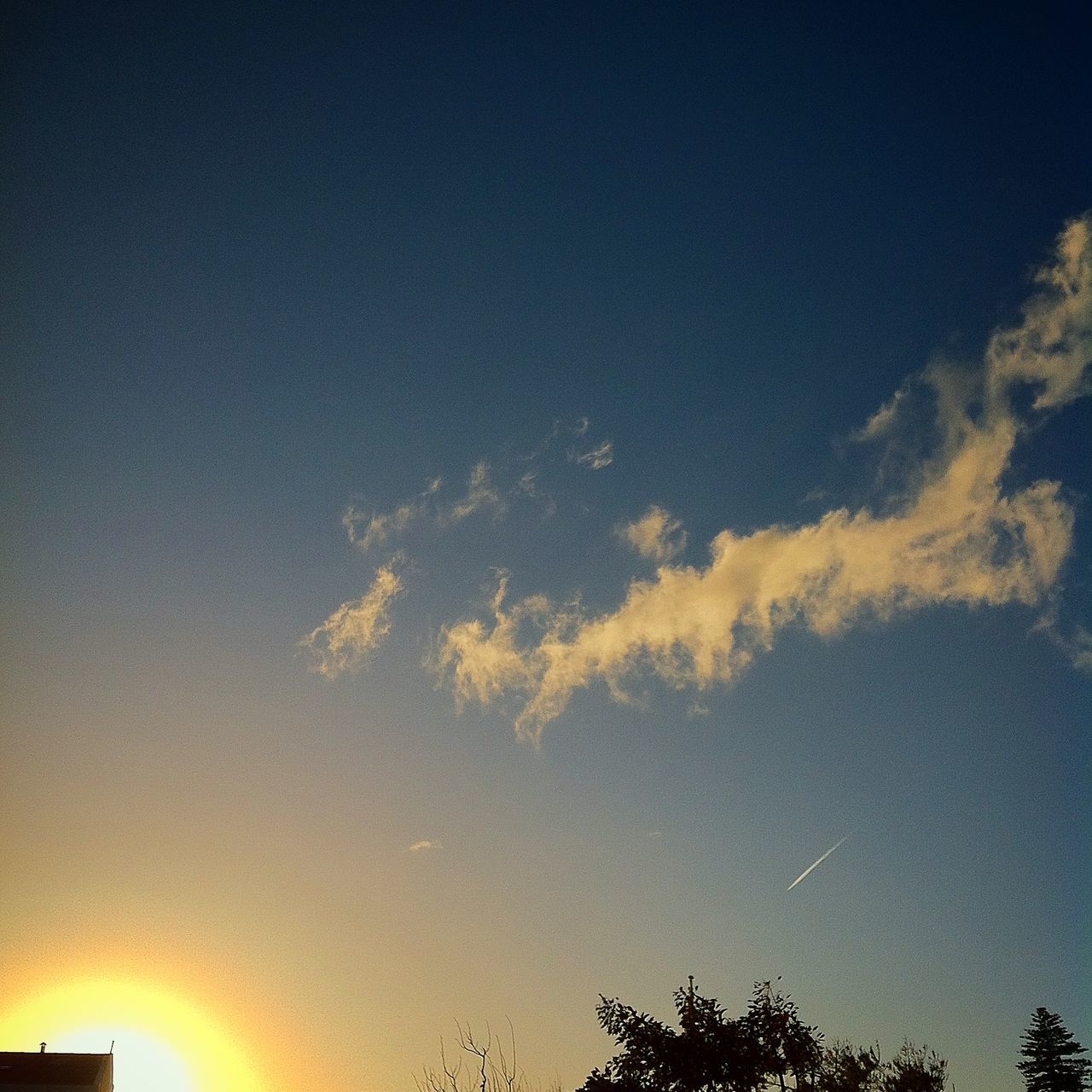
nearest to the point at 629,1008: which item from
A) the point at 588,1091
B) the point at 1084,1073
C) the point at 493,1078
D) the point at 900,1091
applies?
the point at 588,1091

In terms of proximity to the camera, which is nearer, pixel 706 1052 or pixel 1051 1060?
pixel 706 1052

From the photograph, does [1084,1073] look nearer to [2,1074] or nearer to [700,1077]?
[700,1077]

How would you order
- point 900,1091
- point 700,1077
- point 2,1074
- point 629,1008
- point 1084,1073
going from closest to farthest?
point 700,1077
point 629,1008
point 900,1091
point 2,1074
point 1084,1073

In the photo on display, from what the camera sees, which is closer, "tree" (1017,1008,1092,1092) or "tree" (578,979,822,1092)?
"tree" (578,979,822,1092)

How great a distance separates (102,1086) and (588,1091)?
3990 centimetres

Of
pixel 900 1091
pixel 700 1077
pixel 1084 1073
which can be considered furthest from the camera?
pixel 1084 1073

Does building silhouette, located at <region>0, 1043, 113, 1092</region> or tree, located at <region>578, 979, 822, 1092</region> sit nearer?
tree, located at <region>578, 979, 822, 1092</region>

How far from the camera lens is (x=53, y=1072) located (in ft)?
154

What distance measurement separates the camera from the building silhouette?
45844mm

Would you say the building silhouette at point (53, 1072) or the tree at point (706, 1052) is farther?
the building silhouette at point (53, 1072)

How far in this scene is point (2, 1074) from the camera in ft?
151

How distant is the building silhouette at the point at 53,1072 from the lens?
150 feet

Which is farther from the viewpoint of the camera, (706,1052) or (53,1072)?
(53,1072)

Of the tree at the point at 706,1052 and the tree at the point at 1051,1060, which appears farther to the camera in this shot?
the tree at the point at 1051,1060
